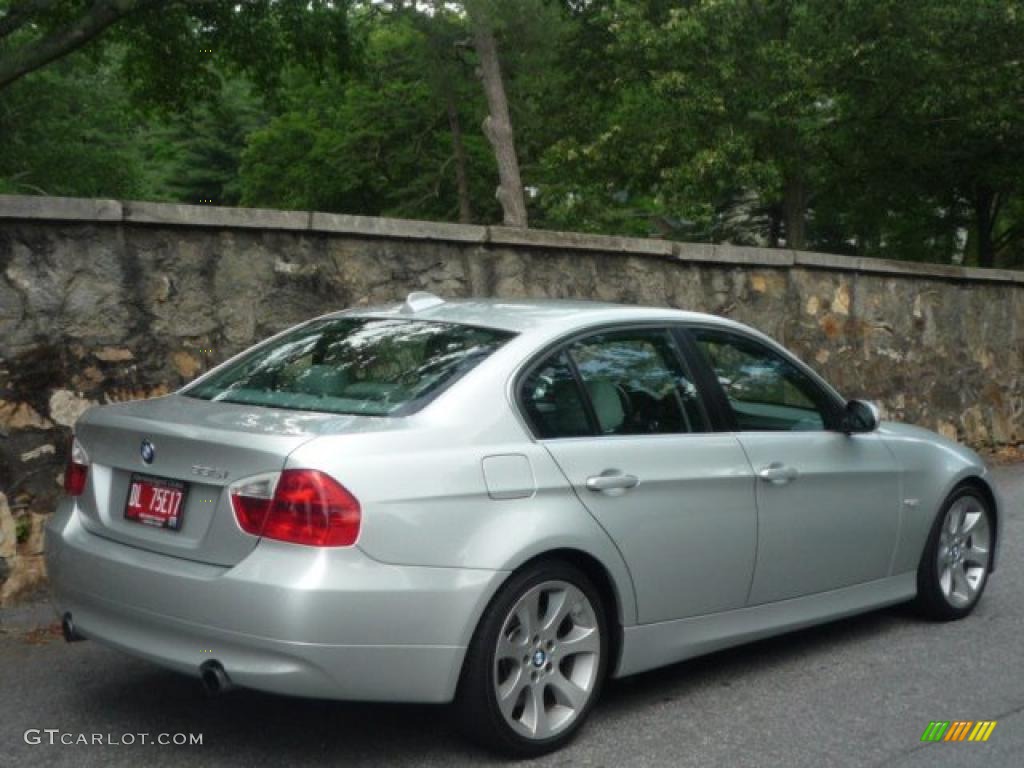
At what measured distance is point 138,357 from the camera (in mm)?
7215

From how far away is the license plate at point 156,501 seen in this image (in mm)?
4430

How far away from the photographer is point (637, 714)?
16.9 feet

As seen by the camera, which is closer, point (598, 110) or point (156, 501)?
point (156, 501)

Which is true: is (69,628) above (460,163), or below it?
below

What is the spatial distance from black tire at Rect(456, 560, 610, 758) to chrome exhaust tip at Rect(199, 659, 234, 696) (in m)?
0.72

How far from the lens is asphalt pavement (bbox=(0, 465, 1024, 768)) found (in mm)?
4598

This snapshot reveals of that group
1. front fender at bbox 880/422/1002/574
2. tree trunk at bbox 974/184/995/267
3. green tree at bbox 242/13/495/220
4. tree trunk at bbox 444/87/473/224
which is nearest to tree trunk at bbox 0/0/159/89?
front fender at bbox 880/422/1002/574

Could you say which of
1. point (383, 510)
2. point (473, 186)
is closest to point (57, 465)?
point (383, 510)

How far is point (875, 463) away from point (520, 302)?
1778 millimetres

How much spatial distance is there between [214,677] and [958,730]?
260cm

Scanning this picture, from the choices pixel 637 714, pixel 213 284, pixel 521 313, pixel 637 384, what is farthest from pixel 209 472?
pixel 213 284

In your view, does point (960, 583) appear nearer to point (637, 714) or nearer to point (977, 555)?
point (977, 555)

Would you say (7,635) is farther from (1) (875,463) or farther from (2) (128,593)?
(1) (875,463)

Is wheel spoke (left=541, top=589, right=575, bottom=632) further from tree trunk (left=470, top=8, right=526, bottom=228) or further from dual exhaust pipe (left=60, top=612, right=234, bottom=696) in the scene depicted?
tree trunk (left=470, top=8, right=526, bottom=228)
